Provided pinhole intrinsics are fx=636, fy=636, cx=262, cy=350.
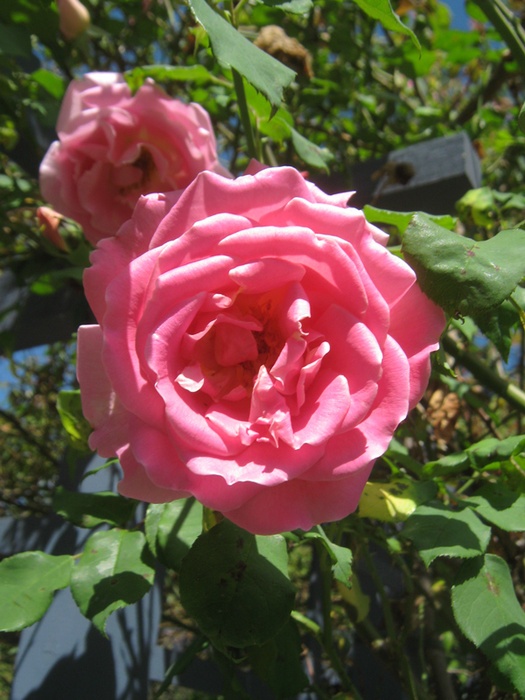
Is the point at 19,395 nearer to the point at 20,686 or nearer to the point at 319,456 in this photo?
the point at 20,686

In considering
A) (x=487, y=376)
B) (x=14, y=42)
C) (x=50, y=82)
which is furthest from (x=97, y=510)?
(x=50, y=82)

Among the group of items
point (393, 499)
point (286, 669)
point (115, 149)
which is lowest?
point (286, 669)

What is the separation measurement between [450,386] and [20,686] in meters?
0.88

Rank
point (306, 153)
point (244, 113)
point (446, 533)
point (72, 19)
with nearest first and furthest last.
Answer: point (446, 533), point (244, 113), point (306, 153), point (72, 19)

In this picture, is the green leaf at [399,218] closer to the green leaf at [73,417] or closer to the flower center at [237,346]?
the flower center at [237,346]

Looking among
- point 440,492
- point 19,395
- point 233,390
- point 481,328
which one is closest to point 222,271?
point 233,390

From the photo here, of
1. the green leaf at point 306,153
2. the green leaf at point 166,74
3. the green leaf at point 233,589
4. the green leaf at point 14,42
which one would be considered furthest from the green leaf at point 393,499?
the green leaf at point 14,42

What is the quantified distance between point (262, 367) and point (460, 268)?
18cm

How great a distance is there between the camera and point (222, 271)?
0.49m

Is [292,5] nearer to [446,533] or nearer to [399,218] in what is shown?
[399,218]

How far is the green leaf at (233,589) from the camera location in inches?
21.1

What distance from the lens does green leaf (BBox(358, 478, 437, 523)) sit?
653 mm

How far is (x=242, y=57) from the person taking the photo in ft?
1.93

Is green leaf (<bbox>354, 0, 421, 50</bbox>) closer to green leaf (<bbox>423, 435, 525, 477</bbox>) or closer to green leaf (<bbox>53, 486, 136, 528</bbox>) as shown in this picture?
green leaf (<bbox>423, 435, 525, 477</bbox>)
